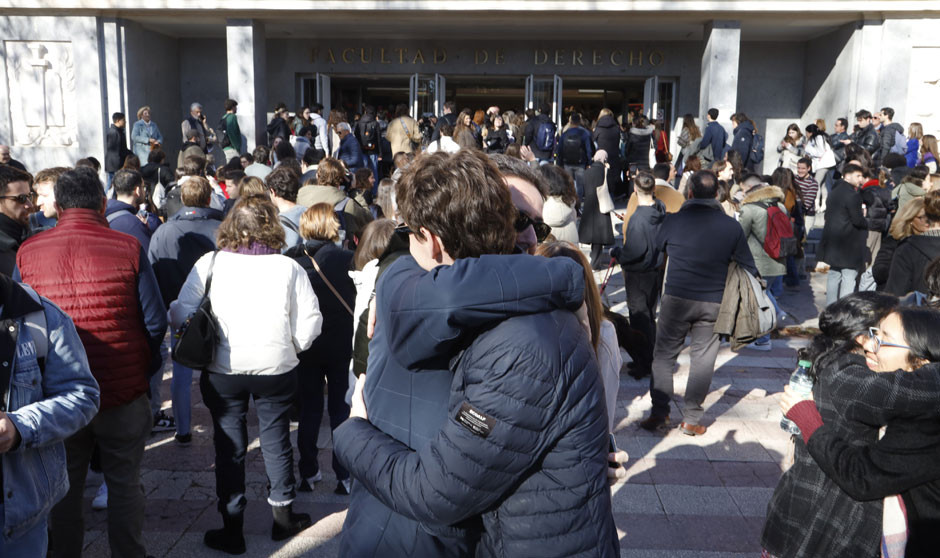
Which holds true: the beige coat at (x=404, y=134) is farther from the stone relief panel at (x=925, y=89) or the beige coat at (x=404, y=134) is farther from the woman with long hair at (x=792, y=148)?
the stone relief panel at (x=925, y=89)

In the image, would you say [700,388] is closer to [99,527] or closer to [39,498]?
[99,527]

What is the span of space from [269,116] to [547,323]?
748 inches

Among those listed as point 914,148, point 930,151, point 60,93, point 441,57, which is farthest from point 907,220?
point 60,93

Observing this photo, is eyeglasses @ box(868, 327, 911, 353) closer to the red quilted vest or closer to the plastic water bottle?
the plastic water bottle

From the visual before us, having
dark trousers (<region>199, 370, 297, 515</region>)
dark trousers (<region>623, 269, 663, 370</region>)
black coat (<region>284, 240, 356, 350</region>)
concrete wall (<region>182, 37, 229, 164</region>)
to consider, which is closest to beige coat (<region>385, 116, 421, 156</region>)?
dark trousers (<region>623, 269, 663, 370</region>)

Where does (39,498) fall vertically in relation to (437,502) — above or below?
below

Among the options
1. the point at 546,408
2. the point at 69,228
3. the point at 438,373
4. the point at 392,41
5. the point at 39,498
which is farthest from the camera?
the point at 392,41

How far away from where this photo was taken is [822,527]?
2.55 meters

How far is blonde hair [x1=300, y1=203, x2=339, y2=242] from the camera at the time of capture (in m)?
4.81

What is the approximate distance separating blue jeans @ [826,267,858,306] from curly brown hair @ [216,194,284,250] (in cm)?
682

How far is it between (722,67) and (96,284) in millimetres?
15404

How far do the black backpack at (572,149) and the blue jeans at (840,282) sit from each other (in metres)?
5.21

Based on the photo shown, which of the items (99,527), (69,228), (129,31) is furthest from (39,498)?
(129,31)

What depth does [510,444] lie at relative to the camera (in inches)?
67.4
